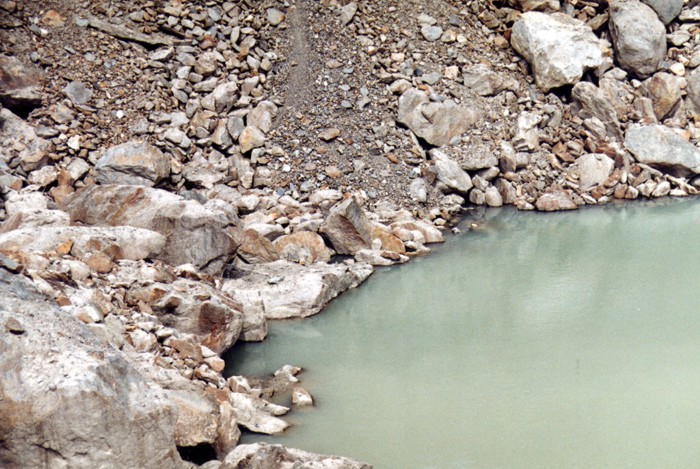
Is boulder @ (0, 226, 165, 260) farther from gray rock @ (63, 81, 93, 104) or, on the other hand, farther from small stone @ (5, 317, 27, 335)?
gray rock @ (63, 81, 93, 104)

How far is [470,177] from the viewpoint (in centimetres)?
1723

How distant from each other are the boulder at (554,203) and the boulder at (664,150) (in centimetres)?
247

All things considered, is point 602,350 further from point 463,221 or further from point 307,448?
point 463,221

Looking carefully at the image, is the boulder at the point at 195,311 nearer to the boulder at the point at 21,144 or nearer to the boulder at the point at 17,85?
the boulder at the point at 21,144

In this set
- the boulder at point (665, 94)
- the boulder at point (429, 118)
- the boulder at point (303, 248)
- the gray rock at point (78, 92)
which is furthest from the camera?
the boulder at point (665, 94)

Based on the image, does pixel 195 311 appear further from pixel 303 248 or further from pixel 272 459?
pixel 303 248

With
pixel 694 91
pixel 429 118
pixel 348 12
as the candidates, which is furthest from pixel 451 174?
pixel 694 91

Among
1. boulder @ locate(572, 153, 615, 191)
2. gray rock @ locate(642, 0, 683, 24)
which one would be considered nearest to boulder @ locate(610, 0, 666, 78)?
gray rock @ locate(642, 0, 683, 24)

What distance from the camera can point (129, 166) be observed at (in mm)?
14180

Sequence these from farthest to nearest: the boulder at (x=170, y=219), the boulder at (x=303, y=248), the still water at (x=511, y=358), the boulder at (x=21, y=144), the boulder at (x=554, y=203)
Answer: the boulder at (x=554, y=203) → the boulder at (x=21, y=144) → the boulder at (x=303, y=248) → the boulder at (x=170, y=219) → the still water at (x=511, y=358)

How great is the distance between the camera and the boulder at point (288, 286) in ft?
36.4

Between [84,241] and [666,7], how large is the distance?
671 inches

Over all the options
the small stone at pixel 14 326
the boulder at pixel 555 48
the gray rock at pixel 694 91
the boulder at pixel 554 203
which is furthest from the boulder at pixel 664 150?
the small stone at pixel 14 326

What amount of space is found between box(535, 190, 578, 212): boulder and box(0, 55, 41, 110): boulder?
11011 mm
